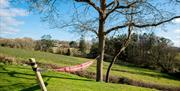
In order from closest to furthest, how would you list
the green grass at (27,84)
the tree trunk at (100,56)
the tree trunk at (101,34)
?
the green grass at (27,84)
the tree trunk at (101,34)
the tree trunk at (100,56)

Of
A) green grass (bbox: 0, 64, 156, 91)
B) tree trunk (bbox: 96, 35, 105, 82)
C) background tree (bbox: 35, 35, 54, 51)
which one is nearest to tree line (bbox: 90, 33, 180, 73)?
background tree (bbox: 35, 35, 54, 51)

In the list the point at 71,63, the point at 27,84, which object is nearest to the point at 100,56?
the point at 27,84

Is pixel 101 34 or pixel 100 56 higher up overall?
pixel 101 34

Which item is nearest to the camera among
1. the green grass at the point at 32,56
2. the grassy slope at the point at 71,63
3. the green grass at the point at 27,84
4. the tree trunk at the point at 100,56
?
the green grass at the point at 27,84

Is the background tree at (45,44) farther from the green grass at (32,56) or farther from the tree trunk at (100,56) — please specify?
the tree trunk at (100,56)

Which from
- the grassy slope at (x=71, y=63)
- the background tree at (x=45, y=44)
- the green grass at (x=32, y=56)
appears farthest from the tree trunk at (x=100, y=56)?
the background tree at (x=45, y=44)

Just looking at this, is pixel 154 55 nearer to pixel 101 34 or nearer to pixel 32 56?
pixel 32 56

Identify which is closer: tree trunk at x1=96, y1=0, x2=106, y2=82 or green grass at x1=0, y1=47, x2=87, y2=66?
tree trunk at x1=96, y1=0, x2=106, y2=82

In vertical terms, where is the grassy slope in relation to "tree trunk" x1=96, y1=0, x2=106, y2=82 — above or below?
below

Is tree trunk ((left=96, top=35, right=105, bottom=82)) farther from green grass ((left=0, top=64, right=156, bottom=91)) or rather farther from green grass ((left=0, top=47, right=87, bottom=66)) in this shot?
green grass ((left=0, top=47, right=87, bottom=66))

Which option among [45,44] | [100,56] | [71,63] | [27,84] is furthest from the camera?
[45,44]

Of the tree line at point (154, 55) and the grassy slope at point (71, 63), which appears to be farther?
the tree line at point (154, 55)

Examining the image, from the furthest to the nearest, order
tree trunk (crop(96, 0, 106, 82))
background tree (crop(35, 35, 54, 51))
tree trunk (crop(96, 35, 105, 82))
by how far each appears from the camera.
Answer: background tree (crop(35, 35, 54, 51)) < tree trunk (crop(96, 35, 105, 82)) < tree trunk (crop(96, 0, 106, 82))

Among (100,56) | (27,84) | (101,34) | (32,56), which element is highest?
(101,34)
